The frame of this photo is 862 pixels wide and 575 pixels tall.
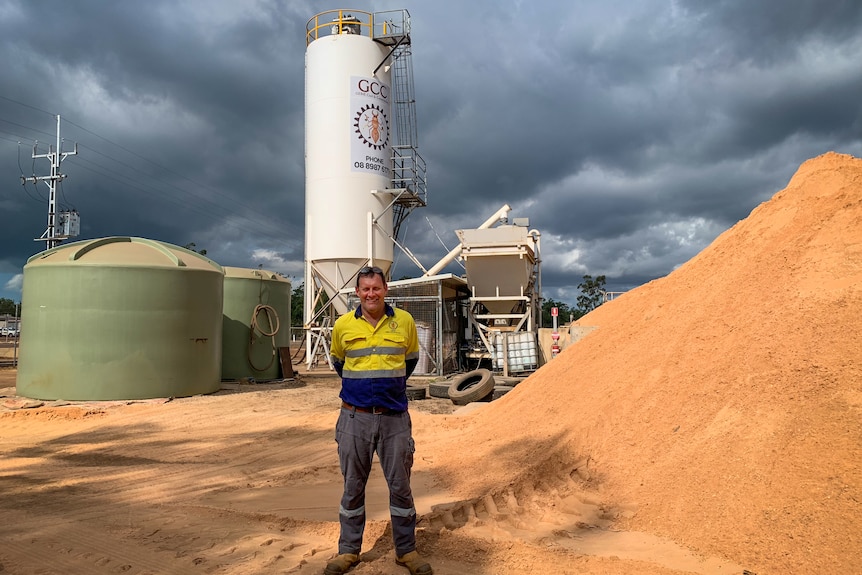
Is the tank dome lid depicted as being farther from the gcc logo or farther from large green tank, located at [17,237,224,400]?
the gcc logo

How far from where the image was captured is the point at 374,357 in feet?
12.3

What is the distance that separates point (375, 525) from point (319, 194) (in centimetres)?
1773

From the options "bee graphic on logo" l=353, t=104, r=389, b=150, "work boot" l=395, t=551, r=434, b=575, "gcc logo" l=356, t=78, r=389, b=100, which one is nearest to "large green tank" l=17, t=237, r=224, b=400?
"bee graphic on logo" l=353, t=104, r=389, b=150

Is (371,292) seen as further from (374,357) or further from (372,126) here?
(372,126)

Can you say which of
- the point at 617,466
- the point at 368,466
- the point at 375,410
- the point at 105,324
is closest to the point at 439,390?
the point at 105,324

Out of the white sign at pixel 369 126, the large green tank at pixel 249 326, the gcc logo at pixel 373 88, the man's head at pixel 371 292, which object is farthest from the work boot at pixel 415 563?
the gcc logo at pixel 373 88

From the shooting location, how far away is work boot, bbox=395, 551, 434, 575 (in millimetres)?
3537

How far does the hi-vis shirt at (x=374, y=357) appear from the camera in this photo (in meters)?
3.71

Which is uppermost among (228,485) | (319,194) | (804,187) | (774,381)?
(319,194)

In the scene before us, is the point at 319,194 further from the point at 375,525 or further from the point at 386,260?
the point at 375,525

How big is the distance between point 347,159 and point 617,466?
17.2 m

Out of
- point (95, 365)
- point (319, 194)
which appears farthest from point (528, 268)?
point (95, 365)

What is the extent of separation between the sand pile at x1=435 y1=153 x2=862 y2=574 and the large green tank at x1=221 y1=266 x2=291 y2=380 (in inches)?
422

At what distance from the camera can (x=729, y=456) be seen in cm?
449
